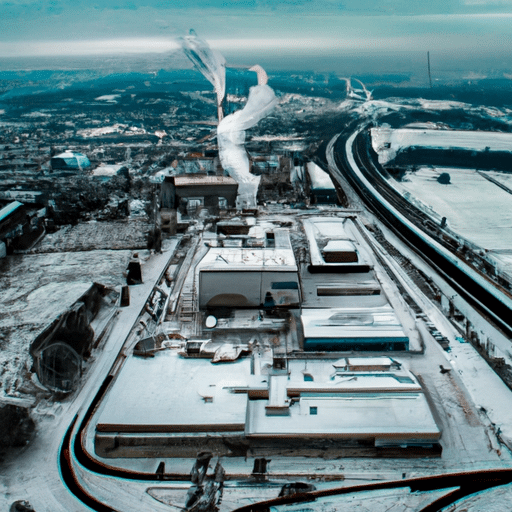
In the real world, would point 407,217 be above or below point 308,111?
below

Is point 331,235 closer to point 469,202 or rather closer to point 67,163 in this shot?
point 469,202

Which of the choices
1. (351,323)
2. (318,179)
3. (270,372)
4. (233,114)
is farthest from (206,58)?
(270,372)

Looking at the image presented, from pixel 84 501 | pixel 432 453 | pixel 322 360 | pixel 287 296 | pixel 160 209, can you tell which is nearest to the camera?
pixel 84 501

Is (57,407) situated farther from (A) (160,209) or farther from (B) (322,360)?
(A) (160,209)

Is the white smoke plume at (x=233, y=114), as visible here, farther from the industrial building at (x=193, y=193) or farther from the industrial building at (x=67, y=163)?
the industrial building at (x=67, y=163)

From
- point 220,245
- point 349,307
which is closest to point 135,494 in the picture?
point 349,307
